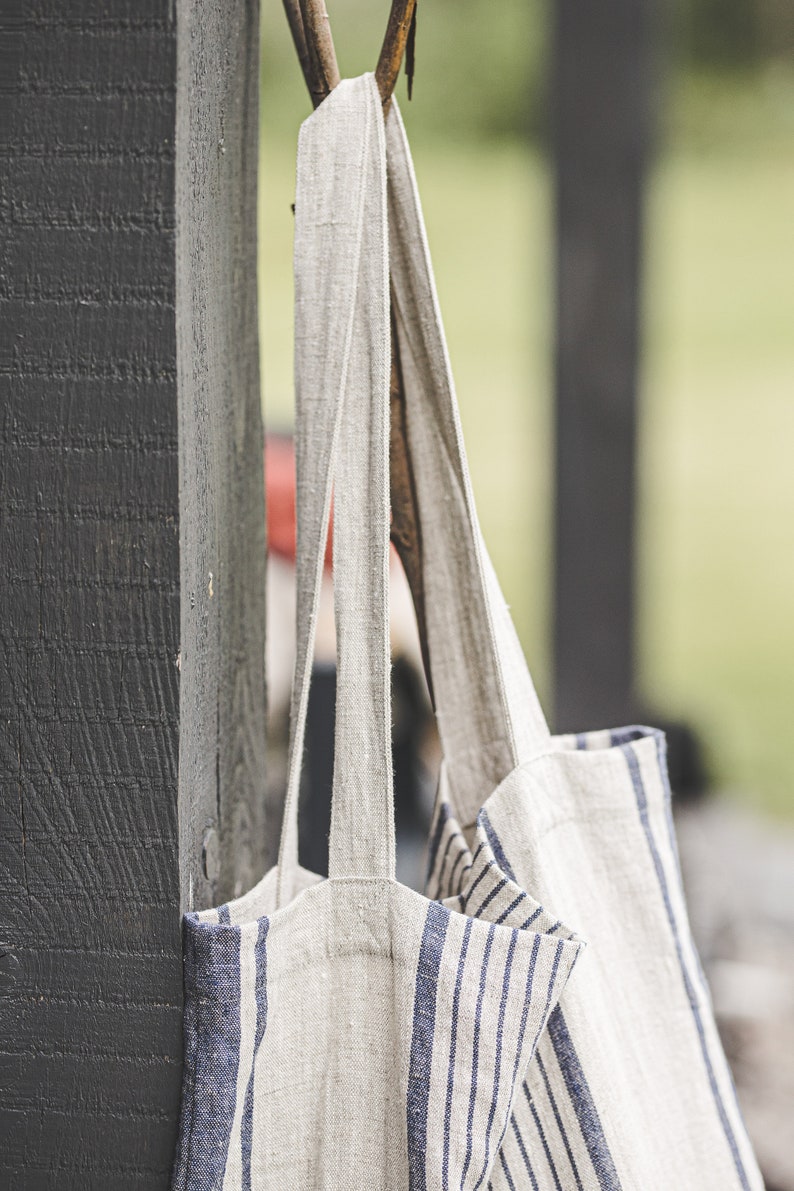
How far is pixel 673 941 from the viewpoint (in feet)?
1.74

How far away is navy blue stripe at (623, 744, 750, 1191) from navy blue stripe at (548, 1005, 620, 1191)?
10cm

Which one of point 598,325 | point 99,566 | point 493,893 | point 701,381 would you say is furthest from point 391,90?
point 701,381

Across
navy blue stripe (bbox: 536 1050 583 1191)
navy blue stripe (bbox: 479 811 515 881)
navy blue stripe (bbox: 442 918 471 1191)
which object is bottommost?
navy blue stripe (bbox: 536 1050 583 1191)

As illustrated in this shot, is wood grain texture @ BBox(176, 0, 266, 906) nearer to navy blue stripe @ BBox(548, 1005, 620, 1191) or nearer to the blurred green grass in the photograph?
navy blue stripe @ BBox(548, 1005, 620, 1191)

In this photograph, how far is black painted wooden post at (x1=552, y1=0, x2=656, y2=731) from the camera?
181 cm

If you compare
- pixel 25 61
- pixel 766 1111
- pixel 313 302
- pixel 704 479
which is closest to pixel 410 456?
pixel 313 302

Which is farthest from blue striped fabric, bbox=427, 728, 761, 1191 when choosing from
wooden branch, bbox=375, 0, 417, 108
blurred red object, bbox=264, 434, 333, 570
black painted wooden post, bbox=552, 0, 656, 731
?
black painted wooden post, bbox=552, 0, 656, 731

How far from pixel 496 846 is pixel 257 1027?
0.12 metres

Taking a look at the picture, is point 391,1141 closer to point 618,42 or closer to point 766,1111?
point 766,1111

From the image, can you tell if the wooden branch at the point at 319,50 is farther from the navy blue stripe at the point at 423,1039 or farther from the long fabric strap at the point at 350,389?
the navy blue stripe at the point at 423,1039

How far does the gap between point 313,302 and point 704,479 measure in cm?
299

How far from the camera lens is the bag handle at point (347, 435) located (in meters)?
0.44

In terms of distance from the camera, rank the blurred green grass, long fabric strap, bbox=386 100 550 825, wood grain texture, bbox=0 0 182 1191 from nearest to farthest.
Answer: wood grain texture, bbox=0 0 182 1191 → long fabric strap, bbox=386 100 550 825 → the blurred green grass

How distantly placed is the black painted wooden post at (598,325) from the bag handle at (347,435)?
1.47 meters
